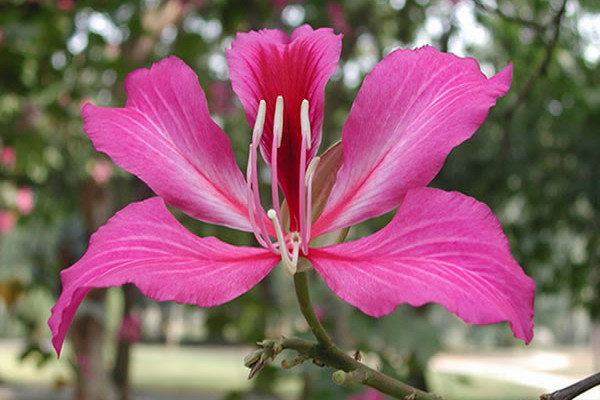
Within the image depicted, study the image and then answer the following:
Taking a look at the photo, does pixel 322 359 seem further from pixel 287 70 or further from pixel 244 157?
pixel 244 157

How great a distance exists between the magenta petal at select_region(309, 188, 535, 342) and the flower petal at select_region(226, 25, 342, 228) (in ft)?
0.40

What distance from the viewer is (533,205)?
331 centimetres

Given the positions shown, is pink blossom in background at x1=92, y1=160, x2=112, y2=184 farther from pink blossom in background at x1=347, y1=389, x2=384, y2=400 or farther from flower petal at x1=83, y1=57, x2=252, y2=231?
flower petal at x1=83, y1=57, x2=252, y2=231

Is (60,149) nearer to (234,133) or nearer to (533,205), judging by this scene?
(234,133)

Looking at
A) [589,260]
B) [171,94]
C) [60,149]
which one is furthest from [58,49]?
[589,260]

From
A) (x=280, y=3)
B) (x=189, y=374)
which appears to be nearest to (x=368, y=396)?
(x=280, y=3)

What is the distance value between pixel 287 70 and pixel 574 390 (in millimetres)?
298

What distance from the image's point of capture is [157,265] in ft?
1.44

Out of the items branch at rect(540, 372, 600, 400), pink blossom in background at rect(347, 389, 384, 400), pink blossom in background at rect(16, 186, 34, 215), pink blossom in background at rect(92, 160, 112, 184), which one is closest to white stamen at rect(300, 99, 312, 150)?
branch at rect(540, 372, 600, 400)

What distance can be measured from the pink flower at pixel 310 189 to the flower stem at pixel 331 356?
31 mm

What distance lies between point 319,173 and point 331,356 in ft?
0.47

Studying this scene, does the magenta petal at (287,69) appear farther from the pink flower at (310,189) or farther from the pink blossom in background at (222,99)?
the pink blossom in background at (222,99)

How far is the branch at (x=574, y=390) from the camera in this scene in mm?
428

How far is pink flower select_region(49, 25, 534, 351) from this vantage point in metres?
0.41
